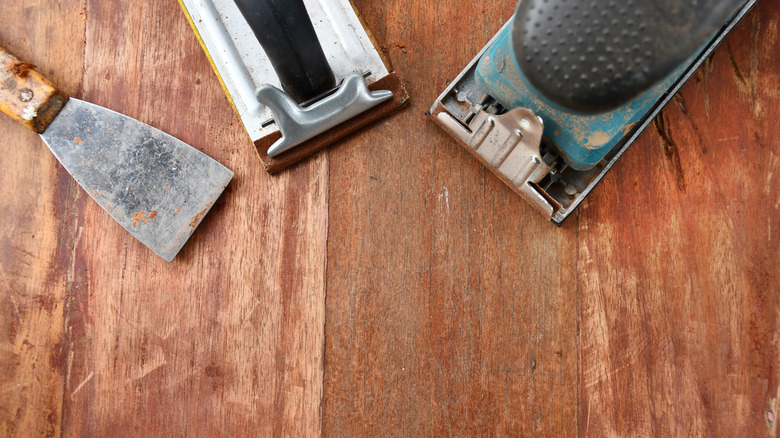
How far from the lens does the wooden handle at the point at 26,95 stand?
78 centimetres

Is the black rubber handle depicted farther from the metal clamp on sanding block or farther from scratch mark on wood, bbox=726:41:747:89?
scratch mark on wood, bbox=726:41:747:89

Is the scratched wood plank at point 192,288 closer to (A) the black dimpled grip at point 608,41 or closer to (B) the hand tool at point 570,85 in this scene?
(B) the hand tool at point 570,85

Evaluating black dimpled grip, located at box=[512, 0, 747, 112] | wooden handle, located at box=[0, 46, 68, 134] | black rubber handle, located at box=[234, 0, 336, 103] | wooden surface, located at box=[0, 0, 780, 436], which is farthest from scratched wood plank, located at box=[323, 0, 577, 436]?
wooden handle, located at box=[0, 46, 68, 134]

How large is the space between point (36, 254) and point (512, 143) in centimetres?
80

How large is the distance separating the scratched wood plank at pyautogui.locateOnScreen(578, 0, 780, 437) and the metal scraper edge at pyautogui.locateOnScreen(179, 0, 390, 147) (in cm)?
44

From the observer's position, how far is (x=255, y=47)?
2.63 feet

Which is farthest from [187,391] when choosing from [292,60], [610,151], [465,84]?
[610,151]

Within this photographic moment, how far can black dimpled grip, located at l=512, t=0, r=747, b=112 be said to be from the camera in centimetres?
48

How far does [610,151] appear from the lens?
0.76 m

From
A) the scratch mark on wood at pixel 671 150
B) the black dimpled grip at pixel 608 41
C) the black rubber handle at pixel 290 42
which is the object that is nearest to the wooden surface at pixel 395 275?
the scratch mark on wood at pixel 671 150

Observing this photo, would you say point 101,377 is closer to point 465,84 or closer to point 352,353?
point 352,353

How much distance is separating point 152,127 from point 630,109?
716mm

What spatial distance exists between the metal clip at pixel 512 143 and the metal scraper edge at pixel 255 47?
16 cm

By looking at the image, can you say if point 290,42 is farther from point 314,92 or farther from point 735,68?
point 735,68
